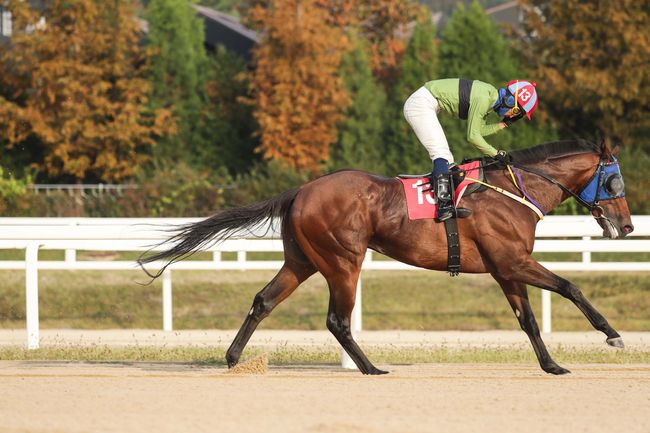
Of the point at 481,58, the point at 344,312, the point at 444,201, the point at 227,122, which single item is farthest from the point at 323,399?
the point at 227,122

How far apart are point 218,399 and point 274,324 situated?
5.84 meters

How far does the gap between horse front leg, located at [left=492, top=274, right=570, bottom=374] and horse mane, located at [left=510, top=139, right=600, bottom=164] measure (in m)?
0.85

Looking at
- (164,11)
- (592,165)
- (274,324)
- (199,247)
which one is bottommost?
(274,324)

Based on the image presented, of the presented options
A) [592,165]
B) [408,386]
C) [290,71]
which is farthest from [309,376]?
[290,71]

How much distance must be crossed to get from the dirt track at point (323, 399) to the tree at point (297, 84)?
18656mm

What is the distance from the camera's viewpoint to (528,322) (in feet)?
26.2

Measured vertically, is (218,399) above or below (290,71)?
below

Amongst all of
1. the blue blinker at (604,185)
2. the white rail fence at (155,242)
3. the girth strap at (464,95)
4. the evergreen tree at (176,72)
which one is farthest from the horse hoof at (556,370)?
the evergreen tree at (176,72)

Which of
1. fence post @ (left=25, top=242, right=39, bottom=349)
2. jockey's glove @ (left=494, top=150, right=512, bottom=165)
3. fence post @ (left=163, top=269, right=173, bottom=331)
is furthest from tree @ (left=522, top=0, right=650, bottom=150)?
jockey's glove @ (left=494, top=150, right=512, bottom=165)

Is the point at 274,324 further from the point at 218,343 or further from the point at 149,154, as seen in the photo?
the point at 149,154

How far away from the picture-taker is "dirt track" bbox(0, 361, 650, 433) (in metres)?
6.09

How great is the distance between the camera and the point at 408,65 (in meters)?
28.4

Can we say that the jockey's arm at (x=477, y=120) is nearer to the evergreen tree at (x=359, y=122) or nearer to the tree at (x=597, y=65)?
the tree at (x=597, y=65)

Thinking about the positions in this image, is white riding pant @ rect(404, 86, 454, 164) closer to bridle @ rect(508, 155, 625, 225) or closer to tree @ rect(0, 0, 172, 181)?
bridle @ rect(508, 155, 625, 225)
